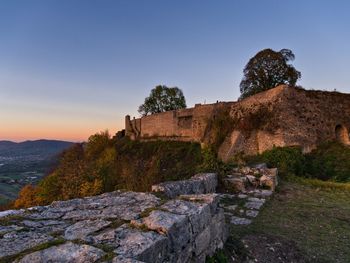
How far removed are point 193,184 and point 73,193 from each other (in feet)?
47.3

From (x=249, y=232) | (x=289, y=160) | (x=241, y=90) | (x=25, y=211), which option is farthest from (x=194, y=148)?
(x=25, y=211)

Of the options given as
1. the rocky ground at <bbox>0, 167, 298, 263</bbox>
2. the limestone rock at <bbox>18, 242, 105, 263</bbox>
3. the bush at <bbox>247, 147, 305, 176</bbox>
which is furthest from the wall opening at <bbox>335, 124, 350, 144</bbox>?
the limestone rock at <bbox>18, 242, 105, 263</bbox>

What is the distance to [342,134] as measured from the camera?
18.3 metres

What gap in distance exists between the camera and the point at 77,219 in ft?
12.6

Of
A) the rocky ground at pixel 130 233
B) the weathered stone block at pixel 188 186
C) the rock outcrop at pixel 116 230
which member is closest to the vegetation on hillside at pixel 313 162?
the weathered stone block at pixel 188 186

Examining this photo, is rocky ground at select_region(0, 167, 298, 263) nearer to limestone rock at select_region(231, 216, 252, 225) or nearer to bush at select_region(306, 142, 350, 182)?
limestone rock at select_region(231, 216, 252, 225)

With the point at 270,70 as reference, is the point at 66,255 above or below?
below

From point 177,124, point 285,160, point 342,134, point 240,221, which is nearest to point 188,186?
point 240,221

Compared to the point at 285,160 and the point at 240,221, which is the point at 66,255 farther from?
the point at 285,160

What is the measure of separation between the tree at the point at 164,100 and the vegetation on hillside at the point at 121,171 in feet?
27.8

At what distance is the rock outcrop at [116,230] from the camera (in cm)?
270

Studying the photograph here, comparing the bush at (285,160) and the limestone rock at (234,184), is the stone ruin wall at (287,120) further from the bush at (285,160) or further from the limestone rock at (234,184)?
the limestone rock at (234,184)

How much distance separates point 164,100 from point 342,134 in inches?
1374

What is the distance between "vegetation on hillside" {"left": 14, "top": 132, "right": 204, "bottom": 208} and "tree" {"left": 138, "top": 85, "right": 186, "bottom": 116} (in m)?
8.46
